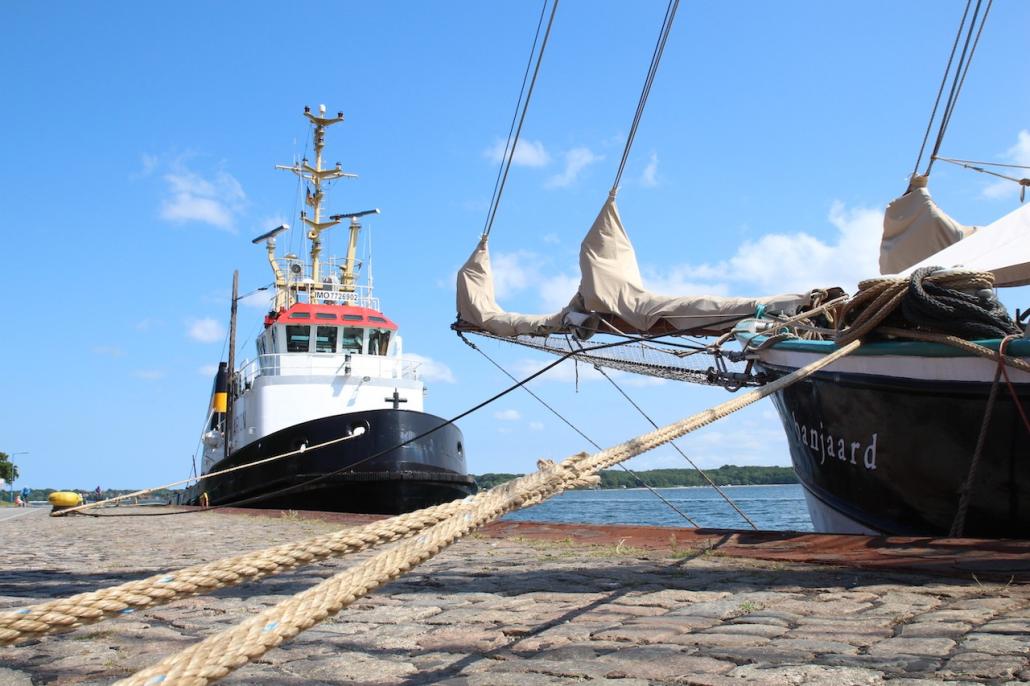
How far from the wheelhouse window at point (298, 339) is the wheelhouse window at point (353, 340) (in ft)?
2.24

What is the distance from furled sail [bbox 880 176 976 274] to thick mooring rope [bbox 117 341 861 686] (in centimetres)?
624

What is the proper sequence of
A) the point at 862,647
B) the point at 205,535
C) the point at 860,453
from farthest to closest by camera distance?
the point at 205,535 < the point at 860,453 < the point at 862,647

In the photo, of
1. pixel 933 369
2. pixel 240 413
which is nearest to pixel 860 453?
pixel 933 369

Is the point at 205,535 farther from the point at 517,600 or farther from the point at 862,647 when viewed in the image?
the point at 862,647

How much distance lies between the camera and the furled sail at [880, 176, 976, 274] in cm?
845

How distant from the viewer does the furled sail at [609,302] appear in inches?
291

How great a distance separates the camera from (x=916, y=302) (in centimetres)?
501

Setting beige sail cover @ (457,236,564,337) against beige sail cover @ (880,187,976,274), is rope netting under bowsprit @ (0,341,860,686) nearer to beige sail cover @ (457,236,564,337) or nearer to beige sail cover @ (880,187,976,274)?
beige sail cover @ (457,236,564,337)

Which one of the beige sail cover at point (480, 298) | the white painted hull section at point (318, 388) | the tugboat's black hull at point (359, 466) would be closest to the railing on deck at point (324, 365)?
the white painted hull section at point (318, 388)

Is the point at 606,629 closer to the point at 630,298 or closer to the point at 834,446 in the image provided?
the point at 834,446

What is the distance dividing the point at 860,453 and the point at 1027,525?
3.46 ft

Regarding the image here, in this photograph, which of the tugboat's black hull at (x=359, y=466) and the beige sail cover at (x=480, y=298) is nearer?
the beige sail cover at (x=480, y=298)

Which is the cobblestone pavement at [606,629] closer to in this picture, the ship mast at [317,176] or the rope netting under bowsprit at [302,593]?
the rope netting under bowsprit at [302,593]

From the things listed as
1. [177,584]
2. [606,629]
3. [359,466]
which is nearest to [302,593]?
[177,584]
